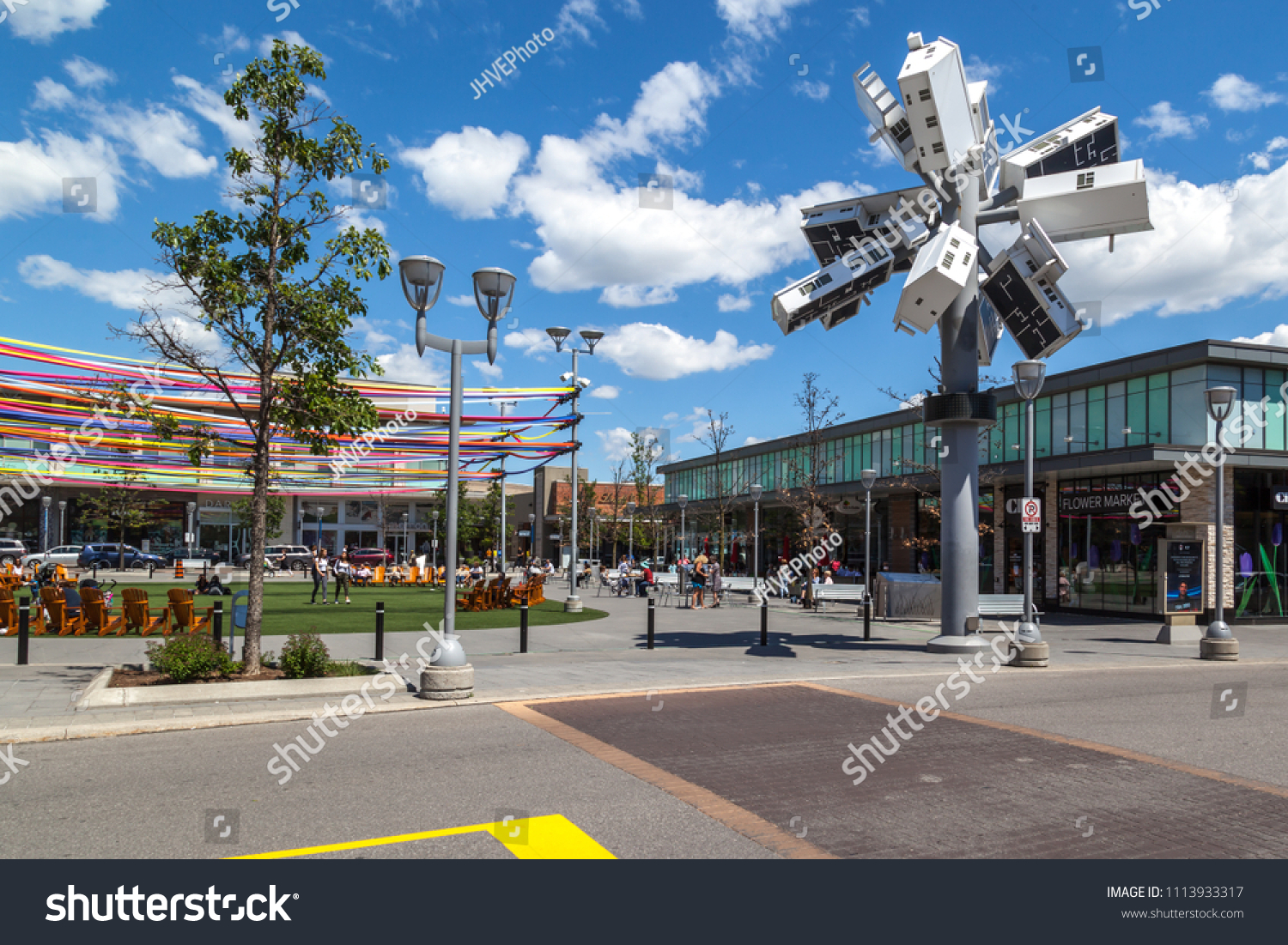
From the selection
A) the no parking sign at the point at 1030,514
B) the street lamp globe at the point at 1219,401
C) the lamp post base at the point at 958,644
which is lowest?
the lamp post base at the point at 958,644

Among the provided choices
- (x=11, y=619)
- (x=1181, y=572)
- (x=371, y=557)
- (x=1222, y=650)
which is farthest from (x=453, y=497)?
(x=371, y=557)

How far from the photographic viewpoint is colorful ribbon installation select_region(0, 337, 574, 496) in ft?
54.3

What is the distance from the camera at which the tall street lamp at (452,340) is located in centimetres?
1052

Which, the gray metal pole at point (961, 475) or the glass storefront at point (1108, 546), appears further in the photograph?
the glass storefront at point (1108, 546)

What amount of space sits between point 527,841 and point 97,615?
15.0 metres

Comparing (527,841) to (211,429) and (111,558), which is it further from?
(111,558)

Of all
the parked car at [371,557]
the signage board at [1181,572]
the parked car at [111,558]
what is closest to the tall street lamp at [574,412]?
the signage board at [1181,572]

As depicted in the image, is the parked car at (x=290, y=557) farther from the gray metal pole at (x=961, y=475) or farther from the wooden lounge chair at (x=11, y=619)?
the gray metal pole at (x=961, y=475)

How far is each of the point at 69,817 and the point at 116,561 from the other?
5382cm

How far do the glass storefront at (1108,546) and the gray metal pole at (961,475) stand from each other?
1481cm

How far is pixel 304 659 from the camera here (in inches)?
438
